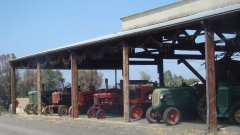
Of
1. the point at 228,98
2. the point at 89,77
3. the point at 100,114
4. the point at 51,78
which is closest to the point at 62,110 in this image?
the point at 100,114

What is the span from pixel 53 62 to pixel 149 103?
10.6 m

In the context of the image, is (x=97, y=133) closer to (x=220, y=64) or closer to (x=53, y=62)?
(x=220, y=64)

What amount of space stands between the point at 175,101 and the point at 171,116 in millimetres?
936

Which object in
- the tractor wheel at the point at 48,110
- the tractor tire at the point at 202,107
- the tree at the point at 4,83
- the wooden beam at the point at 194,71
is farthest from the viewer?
the tree at the point at 4,83

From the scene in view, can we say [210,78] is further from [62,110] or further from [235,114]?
[62,110]

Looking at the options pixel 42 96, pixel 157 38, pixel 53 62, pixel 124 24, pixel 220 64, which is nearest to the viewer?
pixel 220 64

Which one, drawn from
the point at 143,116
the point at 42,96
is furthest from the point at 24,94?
the point at 143,116

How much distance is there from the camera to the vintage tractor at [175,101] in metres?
20.9

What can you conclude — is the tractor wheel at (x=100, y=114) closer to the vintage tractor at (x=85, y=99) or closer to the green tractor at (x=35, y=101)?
the vintage tractor at (x=85, y=99)

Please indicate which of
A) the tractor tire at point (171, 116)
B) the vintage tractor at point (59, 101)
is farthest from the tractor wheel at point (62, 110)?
the tractor tire at point (171, 116)

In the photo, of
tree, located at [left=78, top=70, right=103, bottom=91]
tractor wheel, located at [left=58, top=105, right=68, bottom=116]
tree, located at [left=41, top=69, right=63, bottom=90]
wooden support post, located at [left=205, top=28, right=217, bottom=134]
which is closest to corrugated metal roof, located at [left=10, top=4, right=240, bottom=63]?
wooden support post, located at [left=205, top=28, right=217, bottom=134]

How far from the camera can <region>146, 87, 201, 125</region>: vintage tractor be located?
68.5 feet

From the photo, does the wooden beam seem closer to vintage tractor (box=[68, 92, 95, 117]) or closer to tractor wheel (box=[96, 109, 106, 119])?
tractor wheel (box=[96, 109, 106, 119])

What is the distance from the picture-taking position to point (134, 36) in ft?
71.6
